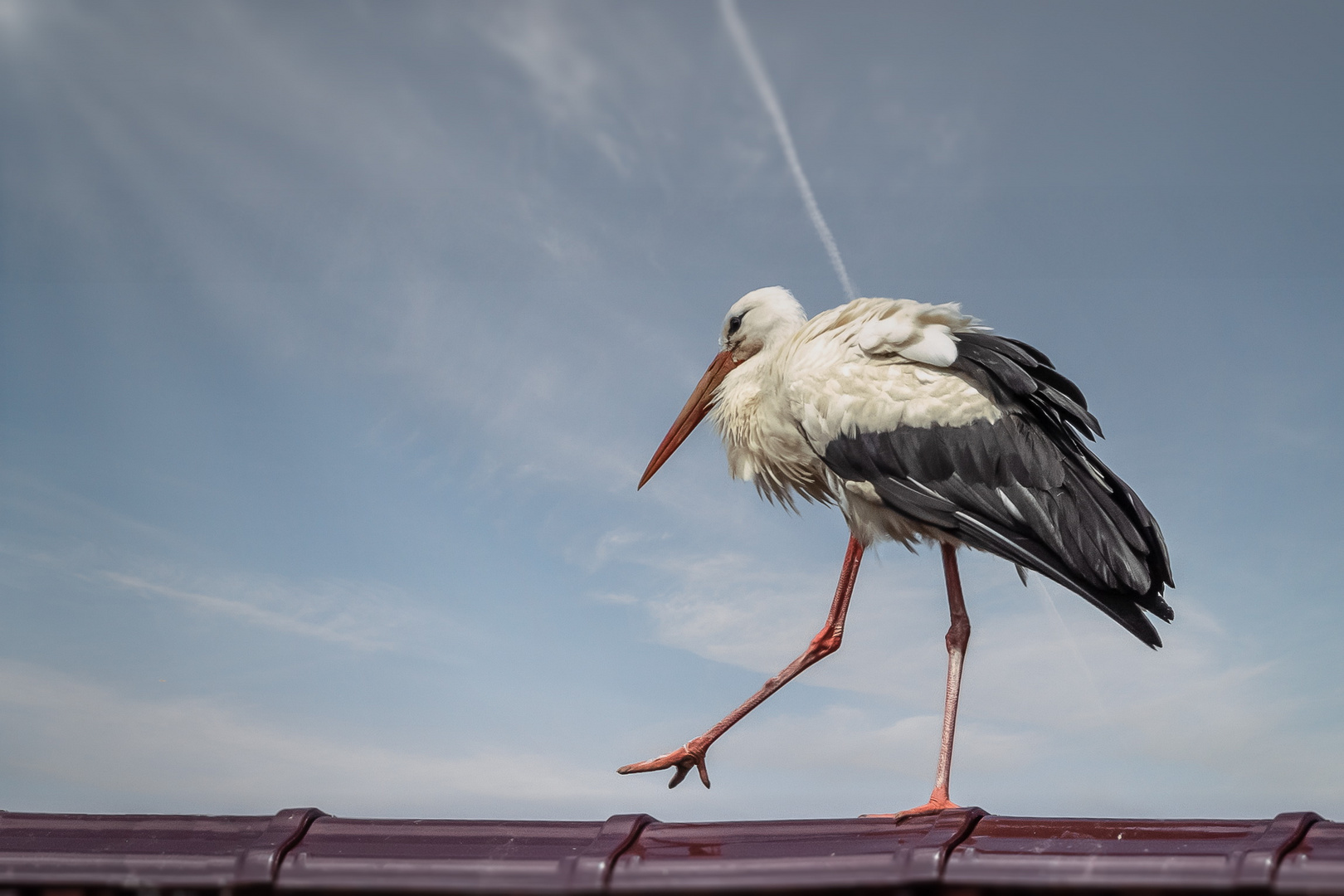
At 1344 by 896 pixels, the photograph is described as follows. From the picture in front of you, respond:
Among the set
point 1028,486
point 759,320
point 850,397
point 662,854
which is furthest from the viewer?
point 759,320

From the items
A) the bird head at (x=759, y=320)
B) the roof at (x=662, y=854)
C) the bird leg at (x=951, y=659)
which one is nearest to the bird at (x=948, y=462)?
the bird leg at (x=951, y=659)

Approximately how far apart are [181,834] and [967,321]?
4057mm

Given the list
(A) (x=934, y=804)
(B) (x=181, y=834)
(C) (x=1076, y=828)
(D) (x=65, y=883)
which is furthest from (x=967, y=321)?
(D) (x=65, y=883)

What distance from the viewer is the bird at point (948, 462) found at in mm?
4402

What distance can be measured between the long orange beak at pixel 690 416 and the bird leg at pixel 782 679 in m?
1.50

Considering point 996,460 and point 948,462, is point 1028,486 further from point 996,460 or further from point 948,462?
point 948,462

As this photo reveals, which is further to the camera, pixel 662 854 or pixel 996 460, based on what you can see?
pixel 996 460

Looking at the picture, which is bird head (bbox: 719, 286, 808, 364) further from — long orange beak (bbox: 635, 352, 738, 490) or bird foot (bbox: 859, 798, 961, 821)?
bird foot (bbox: 859, 798, 961, 821)

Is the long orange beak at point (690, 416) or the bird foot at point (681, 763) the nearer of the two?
the bird foot at point (681, 763)

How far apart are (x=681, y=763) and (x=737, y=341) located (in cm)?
267

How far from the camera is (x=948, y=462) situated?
4.66 meters

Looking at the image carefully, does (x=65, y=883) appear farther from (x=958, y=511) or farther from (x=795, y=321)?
(x=795, y=321)

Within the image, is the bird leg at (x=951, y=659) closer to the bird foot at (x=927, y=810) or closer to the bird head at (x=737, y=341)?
the bird foot at (x=927, y=810)

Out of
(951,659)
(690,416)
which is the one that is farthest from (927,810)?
(690,416)
